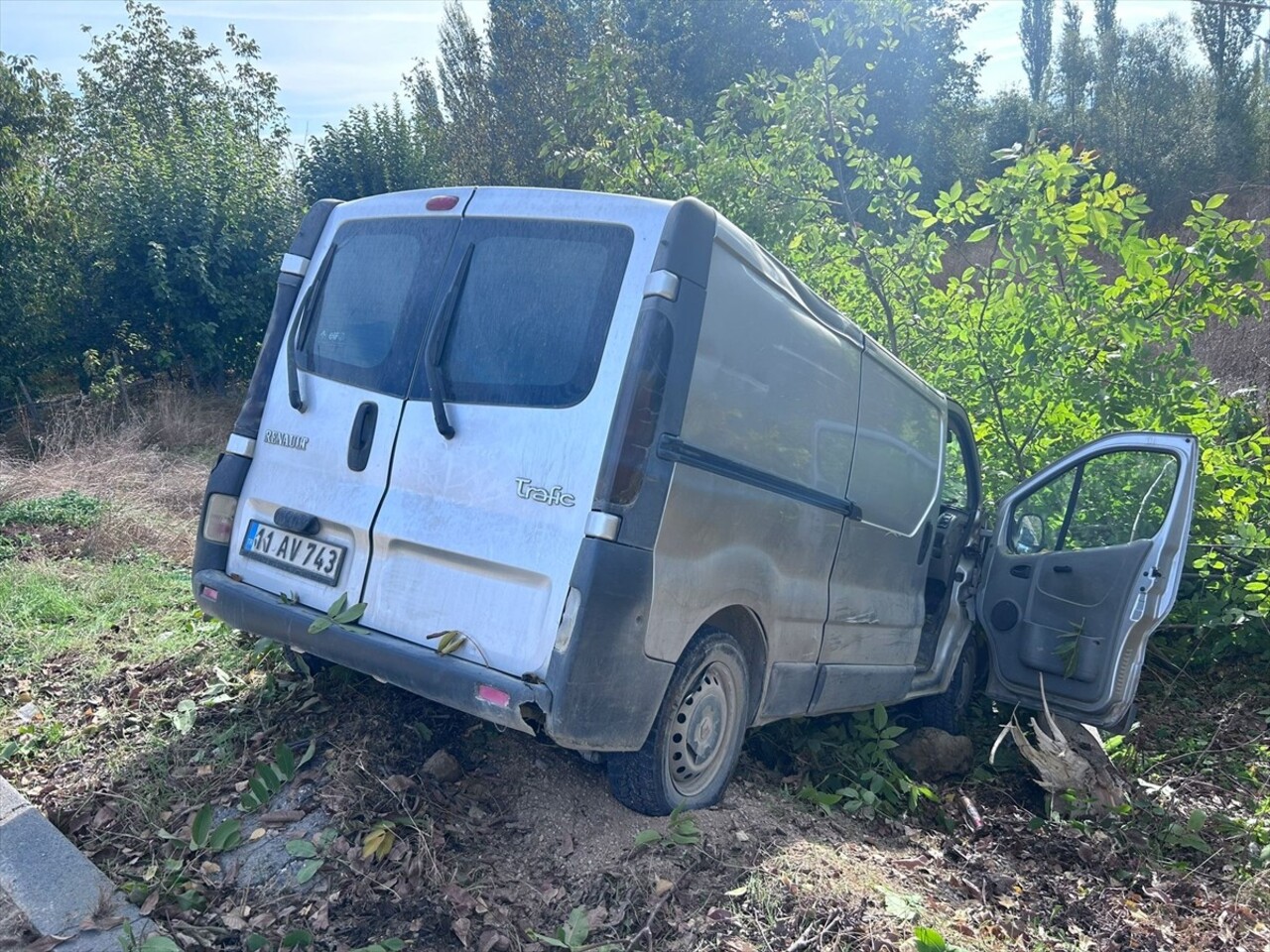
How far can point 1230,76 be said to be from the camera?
1040 inches

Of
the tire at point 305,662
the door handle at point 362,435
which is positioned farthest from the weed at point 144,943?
the door handle at point 362,435

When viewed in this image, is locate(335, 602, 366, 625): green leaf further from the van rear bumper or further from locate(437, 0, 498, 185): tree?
locate(437, 0, 498, 185): tree

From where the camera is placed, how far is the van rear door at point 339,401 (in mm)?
3492

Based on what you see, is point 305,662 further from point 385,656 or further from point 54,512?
point 54,512

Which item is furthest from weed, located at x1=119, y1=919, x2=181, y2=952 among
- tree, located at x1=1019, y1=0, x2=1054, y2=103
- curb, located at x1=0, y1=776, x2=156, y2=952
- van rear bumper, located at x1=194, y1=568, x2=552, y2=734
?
tree, located at x1=1019, y1=0, x2=1054, y2=103

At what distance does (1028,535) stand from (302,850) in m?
4.44

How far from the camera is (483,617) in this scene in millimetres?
3170

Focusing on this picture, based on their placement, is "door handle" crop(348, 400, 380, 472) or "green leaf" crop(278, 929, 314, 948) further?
"door handle" crop(348, 400, 380, 472)

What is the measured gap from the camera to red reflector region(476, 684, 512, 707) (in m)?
3.01

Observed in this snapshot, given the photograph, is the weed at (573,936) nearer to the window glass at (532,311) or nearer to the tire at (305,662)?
the window glass at (532,311)

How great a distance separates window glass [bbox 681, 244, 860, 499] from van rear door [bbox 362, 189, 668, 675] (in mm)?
348

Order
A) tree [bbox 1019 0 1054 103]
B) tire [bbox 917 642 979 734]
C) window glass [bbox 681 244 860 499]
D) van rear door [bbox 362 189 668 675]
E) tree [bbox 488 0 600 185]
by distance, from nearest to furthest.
A: van rear door [bbox 362 189 668 675]
window glass [bbox 681 244 860 499]
tire [bbox 917 642 979 734]
tree [bbox 488 0 600 185]
tree [bbox 1019 0 1054 103]

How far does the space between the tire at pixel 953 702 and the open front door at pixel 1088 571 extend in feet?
0.73

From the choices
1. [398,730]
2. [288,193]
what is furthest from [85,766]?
[288,193]
